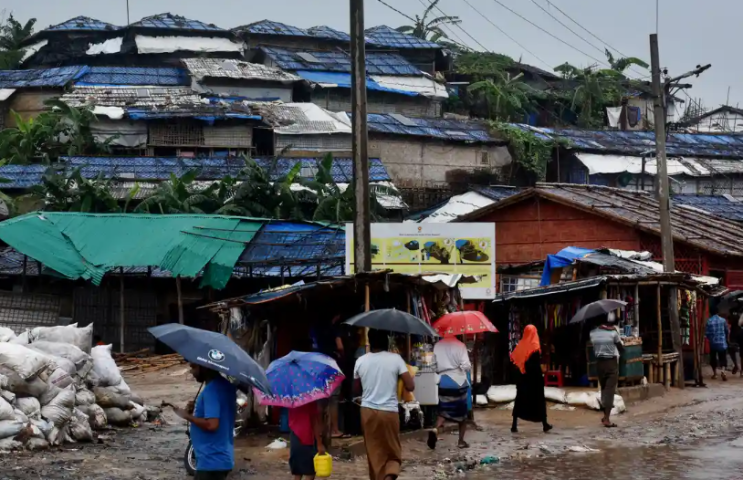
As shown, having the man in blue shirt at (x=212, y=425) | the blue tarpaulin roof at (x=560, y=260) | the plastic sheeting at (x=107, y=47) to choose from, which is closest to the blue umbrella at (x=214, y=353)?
the man in blue shirt at (x=212, y=425)

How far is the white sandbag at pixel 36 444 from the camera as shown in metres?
11.9

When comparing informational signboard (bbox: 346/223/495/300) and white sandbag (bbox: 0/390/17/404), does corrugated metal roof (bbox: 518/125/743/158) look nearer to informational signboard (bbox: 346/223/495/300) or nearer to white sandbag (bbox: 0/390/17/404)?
informational signboard (bbox: 346/223/495/300)

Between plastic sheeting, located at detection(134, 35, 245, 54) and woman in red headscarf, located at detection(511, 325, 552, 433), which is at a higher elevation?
plastic sheeting, located at detection(134, 35, 245, 54)

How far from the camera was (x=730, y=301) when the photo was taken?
90.2 feet

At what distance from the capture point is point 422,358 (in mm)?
13977

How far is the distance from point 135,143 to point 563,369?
23056 millimetres

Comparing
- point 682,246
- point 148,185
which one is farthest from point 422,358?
point 148,185

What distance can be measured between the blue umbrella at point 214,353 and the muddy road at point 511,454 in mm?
3801

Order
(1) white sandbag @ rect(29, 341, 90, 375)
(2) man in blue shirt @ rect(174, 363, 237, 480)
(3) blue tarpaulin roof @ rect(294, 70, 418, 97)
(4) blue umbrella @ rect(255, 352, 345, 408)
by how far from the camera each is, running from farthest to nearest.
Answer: (3) blue tarpaulin roof @ rect(294, 70, 418, 97) < (1) white sandbag @ rect(29, 341, 90, 375) < (4) blue umbrella @ rect(255, 352, 345, 408) < (2) man in blue shirt @ rect(174, 363, 237, 480)

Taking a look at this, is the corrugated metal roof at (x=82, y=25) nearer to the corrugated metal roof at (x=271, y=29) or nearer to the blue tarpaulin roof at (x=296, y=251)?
the corrugated metal roof at (x=271, y=29)

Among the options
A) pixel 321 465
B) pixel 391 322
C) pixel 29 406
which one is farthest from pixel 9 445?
pixel 391 322

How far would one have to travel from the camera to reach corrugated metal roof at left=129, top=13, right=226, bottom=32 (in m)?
47.5

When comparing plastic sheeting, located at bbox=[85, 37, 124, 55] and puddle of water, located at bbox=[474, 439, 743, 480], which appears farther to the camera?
plastic sheeting, located at bbox=[85, 37, 124, 55]

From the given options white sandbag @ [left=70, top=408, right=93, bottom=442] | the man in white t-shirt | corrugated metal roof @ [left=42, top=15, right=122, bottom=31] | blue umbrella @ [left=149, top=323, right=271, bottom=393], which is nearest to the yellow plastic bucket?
the man in white t-shirt
